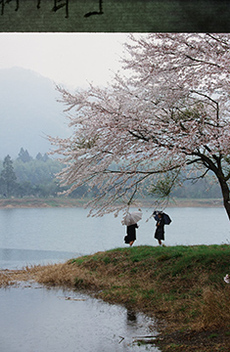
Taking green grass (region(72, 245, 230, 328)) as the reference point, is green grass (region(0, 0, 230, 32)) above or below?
above

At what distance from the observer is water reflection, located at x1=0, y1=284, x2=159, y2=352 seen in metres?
6.28

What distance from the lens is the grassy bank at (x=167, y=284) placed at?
248 inches

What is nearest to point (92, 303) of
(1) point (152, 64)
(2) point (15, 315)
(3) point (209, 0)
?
(2) point (15, 315)

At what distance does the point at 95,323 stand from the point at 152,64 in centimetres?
563

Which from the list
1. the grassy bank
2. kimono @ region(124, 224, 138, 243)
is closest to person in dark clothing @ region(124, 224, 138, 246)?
kimono @ region(124, 224, 138, 243)

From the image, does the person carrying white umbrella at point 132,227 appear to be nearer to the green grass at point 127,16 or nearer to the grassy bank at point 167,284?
the grassy bank at point 167,284

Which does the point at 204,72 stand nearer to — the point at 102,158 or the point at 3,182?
the point at 102,158

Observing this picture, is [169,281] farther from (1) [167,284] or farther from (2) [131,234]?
(2) [131,234]

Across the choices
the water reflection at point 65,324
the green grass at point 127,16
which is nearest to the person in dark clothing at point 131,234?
the water reflection at point 65,324

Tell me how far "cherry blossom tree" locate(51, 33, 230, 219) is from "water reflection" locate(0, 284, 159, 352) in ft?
8.85

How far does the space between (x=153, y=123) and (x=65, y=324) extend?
211 inches

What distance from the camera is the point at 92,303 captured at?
9172 mm

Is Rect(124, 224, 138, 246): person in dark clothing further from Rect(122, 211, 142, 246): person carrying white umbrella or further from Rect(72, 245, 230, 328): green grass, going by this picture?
Rect(72, 245, 230, 328): green grass

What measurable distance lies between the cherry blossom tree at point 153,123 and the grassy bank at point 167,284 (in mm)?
1781
